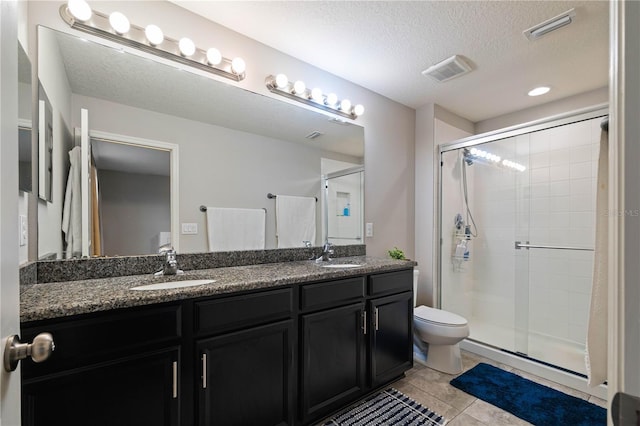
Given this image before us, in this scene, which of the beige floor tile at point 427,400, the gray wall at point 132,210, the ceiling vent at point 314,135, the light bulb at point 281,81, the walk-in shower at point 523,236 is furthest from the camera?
the walk-in shower at point 523,236

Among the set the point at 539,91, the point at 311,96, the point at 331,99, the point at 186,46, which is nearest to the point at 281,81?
the point at 311,96

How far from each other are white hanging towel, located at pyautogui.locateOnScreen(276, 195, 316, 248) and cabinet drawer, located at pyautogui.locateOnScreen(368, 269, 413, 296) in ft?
1.97

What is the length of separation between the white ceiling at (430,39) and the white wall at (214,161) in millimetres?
680

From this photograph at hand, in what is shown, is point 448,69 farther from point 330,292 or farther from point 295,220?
point 330,292

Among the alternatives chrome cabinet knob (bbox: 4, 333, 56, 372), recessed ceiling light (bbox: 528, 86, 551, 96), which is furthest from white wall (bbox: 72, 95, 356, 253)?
recessed ceiling light (bbox: 528, 86, 551, 96)

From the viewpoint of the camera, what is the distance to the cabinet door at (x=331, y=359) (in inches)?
60.1

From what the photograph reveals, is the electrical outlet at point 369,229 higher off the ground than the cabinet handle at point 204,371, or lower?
higher

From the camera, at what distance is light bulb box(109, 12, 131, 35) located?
1.42 m

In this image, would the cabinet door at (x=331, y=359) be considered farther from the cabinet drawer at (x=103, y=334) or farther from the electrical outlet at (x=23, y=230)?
the electrical outlet at (x=23, y=230)

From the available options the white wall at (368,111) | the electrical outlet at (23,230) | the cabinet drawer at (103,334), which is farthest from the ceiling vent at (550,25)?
the electrical outlet at (23,230)

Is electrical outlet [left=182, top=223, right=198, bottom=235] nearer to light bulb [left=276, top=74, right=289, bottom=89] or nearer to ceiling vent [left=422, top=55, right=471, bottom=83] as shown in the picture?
light bulb [left=276, top=74, right=289, bottom=89]

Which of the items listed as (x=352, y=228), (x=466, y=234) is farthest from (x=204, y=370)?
(x=466, y=234)

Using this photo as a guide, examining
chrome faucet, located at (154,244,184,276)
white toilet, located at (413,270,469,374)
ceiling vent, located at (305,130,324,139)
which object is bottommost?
white toilet, located at (413,270,469,374)

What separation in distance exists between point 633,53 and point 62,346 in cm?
151
